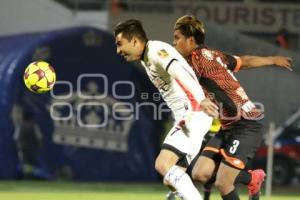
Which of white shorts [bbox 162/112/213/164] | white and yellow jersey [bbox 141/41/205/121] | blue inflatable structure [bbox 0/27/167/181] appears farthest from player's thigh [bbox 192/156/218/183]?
blue inflatable structure [bbox 0/27/167/181]

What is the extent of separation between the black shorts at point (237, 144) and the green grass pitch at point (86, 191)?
4410 millimetres

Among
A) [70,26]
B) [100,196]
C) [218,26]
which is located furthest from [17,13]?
[100,196]

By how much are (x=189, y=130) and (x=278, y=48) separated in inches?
623

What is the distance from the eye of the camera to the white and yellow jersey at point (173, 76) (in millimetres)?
→ 9797

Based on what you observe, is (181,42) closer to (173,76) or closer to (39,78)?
(173,76)

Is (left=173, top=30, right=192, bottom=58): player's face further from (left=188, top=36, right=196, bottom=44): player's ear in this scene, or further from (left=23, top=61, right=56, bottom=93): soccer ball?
(left=23, top=61, right=56, bottom=93): soccer ball

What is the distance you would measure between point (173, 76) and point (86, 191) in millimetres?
8450

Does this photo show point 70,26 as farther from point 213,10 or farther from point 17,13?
point 213,10

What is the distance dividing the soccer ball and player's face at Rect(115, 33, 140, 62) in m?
2.18

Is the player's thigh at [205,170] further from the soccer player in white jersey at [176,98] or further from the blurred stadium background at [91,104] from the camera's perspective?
the blurred stadium background at [91,104]

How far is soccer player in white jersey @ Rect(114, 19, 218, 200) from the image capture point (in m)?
9.72

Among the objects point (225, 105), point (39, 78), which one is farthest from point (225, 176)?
point (39, 78)

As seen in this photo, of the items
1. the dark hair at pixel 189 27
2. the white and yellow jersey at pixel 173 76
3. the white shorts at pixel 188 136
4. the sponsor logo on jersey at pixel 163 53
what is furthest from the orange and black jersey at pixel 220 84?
the sponsor logo on jersey at pixel 163 53

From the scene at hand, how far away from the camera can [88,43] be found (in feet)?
73.7
